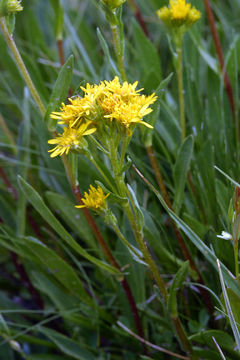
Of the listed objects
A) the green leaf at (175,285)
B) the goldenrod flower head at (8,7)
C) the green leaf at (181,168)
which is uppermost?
the goldenrod flower head at (8,7)

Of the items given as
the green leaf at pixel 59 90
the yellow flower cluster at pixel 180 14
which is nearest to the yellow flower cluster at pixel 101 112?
the green leaf at pixel 59 90

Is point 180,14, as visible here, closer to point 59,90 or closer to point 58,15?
point 59,90

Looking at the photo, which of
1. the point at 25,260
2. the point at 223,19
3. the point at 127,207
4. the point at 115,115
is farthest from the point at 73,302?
the point at 223,19

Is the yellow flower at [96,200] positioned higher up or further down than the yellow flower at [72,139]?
further down

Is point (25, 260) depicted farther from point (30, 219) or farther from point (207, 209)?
point (207, 209)

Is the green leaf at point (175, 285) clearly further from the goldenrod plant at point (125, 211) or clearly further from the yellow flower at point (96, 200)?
the yellow flower at point (96, 200)

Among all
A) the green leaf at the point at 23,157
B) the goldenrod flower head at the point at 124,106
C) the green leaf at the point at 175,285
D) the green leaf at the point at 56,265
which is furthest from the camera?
the green leaf at the point at 23,157

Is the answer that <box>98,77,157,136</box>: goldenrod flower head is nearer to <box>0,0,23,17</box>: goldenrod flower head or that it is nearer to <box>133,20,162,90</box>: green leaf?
<box>0,0,23,17</box>: goldenrod flower head
